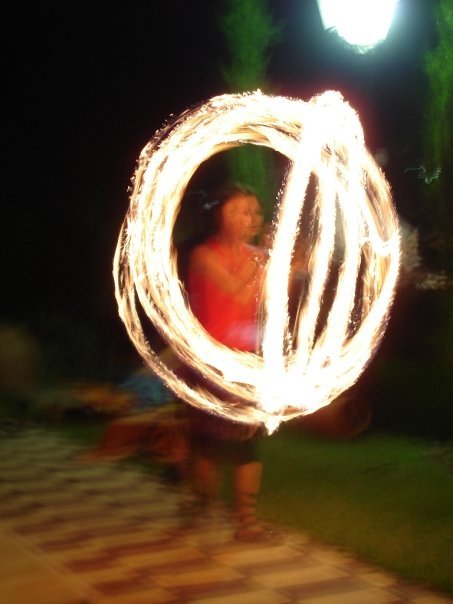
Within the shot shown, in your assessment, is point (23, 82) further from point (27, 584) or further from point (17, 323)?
point (27, 584)

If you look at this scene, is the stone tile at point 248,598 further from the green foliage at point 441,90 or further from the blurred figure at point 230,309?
the green foliage at point 441,90

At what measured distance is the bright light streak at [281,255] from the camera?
5051 millimetres

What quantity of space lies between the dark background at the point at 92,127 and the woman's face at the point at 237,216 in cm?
438

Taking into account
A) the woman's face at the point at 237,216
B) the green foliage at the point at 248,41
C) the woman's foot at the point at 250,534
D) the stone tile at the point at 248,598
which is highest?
the green foliage at the point at 248,41

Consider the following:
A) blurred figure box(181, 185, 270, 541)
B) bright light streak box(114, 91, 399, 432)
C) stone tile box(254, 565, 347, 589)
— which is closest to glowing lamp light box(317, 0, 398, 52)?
bright light streak box(114, 91, 399, 432)

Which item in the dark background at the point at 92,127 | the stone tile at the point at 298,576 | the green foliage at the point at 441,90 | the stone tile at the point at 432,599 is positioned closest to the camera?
the stone tile at the point at 432,599

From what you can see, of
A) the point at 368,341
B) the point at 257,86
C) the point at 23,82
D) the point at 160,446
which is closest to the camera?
the point at 368,341

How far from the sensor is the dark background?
1027cm

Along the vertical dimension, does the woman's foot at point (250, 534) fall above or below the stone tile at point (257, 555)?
above

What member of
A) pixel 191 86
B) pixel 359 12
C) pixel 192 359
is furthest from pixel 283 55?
pixel 192 359

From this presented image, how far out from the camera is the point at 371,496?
610cm

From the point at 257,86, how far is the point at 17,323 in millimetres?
5422

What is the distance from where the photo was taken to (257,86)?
8.74 metres

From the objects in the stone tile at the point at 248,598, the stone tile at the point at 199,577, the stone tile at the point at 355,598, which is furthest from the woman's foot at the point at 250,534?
the stone tile at the point at 355,598
